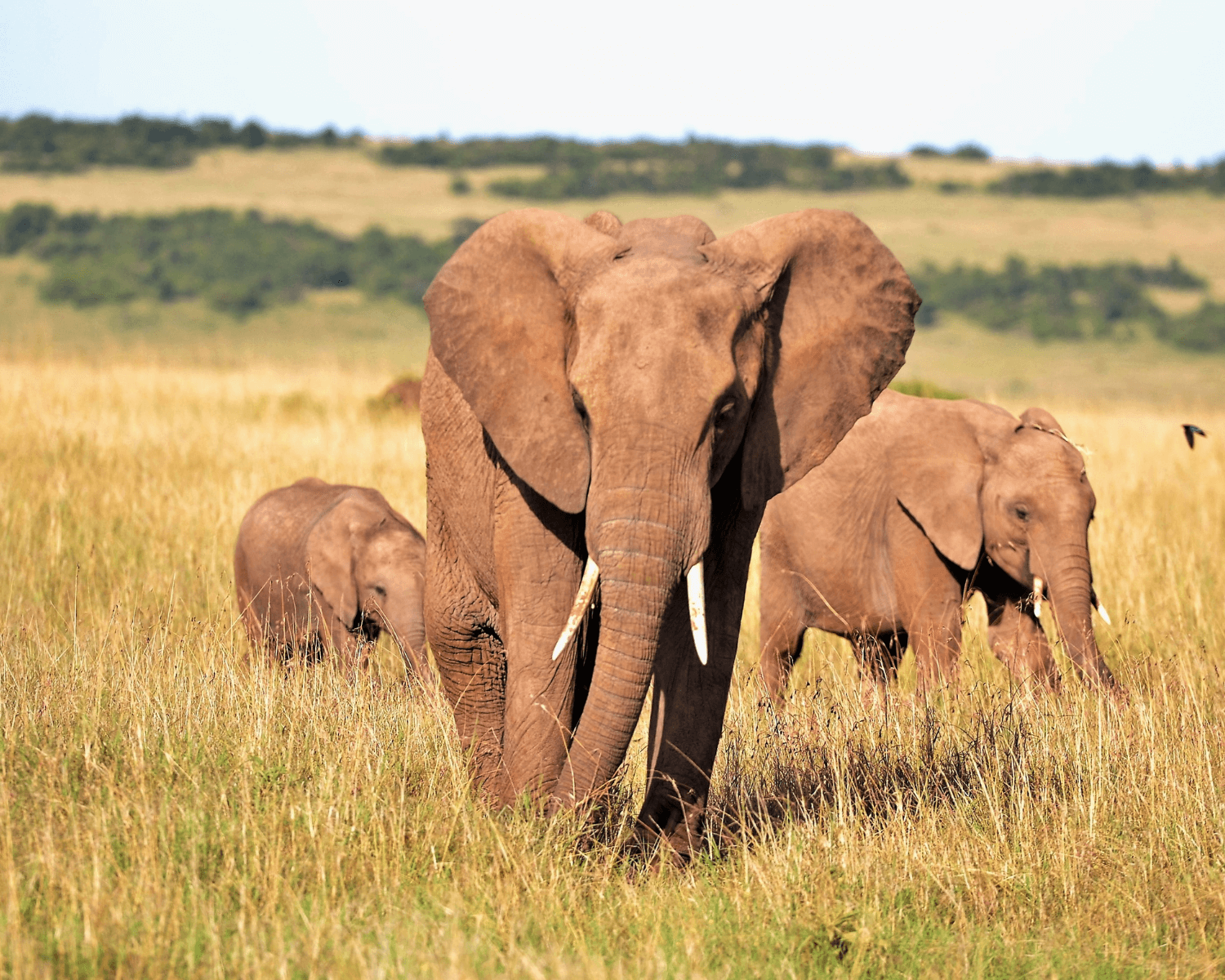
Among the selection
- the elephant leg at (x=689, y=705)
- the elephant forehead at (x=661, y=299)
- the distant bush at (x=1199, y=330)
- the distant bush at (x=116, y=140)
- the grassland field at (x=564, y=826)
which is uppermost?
the distant bush at (x=116, y=140)

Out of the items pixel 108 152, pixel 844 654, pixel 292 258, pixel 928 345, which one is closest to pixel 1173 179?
pixel 928 345

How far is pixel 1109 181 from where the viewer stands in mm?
95500

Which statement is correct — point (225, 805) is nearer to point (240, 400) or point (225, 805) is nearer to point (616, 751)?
point (616, 751)

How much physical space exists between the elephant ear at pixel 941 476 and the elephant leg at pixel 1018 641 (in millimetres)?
502

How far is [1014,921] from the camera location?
4.36m

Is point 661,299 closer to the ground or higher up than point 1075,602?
higher up

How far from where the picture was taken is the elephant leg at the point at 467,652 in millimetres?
5508

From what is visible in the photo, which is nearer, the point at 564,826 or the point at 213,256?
the point at 564,826

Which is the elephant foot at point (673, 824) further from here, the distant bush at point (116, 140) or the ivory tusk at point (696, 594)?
the distant bush at point (116, 140)

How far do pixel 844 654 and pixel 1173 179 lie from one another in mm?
96166

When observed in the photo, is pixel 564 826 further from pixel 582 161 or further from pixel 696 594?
pixel 582 161

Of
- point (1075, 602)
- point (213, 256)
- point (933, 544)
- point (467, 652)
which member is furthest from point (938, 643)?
point (213, 256)

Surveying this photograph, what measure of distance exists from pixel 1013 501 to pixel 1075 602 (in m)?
0.63

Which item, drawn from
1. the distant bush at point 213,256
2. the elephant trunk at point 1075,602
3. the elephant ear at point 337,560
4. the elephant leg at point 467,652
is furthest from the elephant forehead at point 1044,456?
the distant bush at point 213,256
